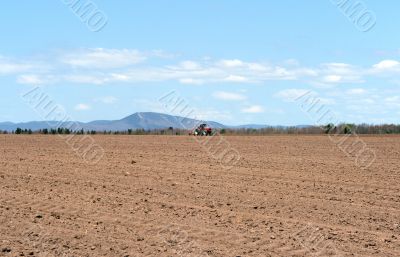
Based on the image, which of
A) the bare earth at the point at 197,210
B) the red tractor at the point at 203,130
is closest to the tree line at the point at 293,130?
the red tractor at the point at 203,130

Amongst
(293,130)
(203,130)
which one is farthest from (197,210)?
(293,130)

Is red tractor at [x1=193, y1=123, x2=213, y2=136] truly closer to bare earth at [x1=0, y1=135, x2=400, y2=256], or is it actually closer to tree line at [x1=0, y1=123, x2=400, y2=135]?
tree line at [x1=0, y1=123, x2=400, y2=135]

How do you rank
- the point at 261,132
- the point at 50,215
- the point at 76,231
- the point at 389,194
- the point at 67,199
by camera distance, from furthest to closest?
the point at 261,132 < the point at 389,194 < the point at 67,199 < the point at 50,215 < the point at 76,231

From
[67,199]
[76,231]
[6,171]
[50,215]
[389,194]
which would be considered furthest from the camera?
[6,171]

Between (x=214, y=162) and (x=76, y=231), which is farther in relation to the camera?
(x=214, y=162)

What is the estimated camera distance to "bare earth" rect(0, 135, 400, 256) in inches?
358

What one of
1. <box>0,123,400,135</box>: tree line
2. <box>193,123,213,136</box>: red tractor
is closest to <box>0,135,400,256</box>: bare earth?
<box>193,123,213,136</box>: red tractor

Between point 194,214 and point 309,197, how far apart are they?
3.28 meters

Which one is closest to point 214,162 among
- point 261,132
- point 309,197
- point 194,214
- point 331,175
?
point 331,175

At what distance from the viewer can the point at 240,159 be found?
78.4 ft

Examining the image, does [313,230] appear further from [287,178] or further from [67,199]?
[287,178]

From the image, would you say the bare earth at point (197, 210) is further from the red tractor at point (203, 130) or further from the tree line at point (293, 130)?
the tree line at point (293, 130)

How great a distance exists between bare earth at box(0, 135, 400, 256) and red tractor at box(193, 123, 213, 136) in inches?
1432

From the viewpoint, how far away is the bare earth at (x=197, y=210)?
9094 mm
